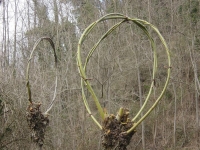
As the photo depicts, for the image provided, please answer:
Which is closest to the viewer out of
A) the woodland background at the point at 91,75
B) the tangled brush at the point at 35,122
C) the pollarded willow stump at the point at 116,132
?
the pollarded willow stump at the point at 116,132

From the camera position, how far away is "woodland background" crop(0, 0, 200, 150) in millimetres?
5145

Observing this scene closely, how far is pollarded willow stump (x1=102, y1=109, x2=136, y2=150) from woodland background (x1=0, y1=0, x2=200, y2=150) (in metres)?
3.11

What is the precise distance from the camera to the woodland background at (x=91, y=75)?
5145 mm

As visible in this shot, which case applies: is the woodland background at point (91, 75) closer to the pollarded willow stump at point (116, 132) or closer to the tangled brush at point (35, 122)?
the tangled brush at point (35, 122)

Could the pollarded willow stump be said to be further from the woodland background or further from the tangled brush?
the woodland background

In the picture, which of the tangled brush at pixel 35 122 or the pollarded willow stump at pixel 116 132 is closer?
the pollarded willow stump at pixel 116 132

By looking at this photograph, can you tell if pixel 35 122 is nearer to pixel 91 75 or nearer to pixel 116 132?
pixel 116 132

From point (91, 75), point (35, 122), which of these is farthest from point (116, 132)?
point (91, 75)

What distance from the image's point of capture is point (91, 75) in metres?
6.55

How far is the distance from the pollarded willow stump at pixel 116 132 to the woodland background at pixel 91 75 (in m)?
3.11

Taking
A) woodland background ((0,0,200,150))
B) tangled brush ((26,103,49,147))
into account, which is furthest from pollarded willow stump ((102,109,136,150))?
woodland background ((0,0,200,150))

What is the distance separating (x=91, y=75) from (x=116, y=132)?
491 centimetres

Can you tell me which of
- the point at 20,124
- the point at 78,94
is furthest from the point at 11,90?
the point at 78,94

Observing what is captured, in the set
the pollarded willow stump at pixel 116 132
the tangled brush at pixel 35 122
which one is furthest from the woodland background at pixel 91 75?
the pollarded willow stump at pixel 116 132
